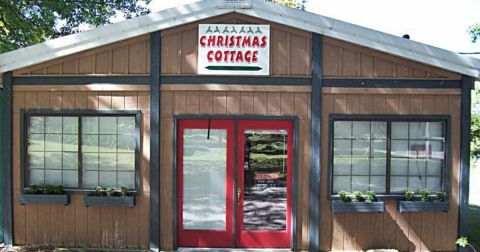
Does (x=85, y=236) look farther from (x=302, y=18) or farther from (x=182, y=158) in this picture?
(x=302, y=18)

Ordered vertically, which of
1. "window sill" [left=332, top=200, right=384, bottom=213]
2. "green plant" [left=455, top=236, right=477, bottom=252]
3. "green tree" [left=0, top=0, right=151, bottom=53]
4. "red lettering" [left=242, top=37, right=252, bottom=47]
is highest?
"green tree" [left=0, top=0, right=151, bottom=53]

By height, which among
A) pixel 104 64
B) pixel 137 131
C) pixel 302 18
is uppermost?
pixel 302 18

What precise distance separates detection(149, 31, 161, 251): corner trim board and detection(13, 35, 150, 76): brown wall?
5.0 inches

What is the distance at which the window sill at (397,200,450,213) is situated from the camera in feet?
20.3

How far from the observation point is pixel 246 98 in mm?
6281

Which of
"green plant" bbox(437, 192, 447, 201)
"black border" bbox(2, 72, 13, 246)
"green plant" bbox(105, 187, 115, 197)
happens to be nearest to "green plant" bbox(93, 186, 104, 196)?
"green plant" bbox(105, 187, 115, 197)

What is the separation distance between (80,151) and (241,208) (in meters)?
Answer: 2.77

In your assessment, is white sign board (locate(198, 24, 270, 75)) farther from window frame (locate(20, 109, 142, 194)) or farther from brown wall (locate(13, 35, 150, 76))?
window frame (locate(20, 109, 142, 194))

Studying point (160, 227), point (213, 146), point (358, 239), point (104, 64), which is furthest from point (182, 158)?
point (358, 239)

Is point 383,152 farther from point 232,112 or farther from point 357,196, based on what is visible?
point 232,112

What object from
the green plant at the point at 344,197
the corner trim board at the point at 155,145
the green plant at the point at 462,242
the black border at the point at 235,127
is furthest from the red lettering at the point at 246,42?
the green plant at the point at 462,242

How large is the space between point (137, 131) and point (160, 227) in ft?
5.16

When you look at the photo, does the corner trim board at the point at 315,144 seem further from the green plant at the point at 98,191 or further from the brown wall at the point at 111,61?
the green plant at the point at 98,191

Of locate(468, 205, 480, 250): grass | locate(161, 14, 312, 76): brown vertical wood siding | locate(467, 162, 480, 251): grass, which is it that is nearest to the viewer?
locate(161, 14, 312, 76): brown vertical wood siding
